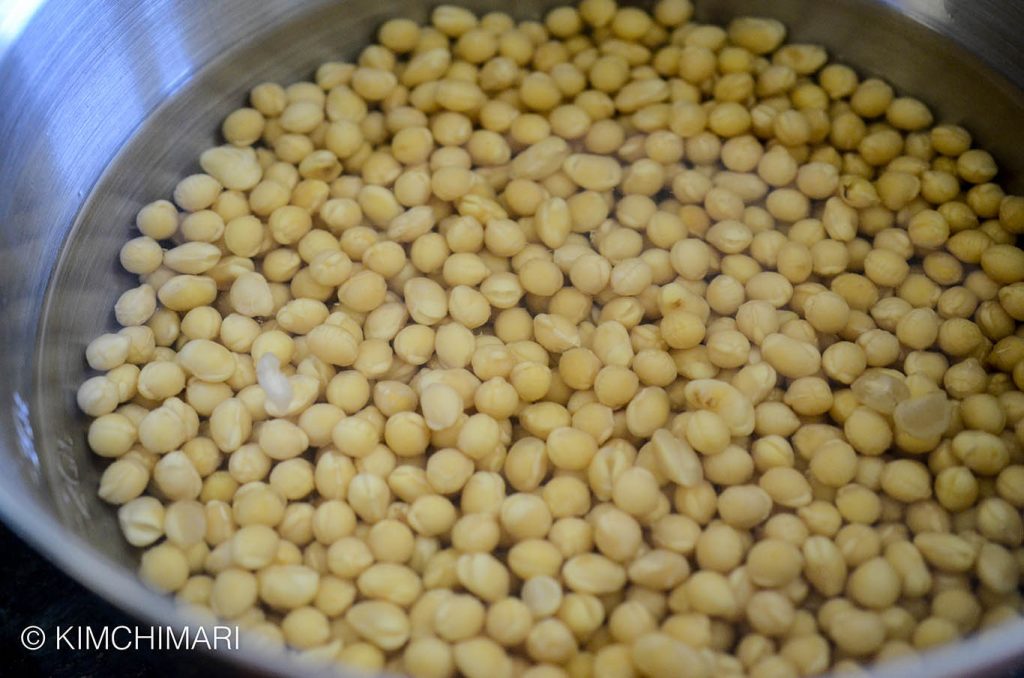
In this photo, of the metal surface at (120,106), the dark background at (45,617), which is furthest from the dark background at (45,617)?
the metal surface at (120,106)

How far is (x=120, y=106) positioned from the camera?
1.31 m

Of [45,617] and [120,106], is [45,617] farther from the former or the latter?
[120,106]

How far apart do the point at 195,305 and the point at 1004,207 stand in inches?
42.7

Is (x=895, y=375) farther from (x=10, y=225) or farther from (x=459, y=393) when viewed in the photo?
(x=10, y=225)

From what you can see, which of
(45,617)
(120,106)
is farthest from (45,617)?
(120,106)

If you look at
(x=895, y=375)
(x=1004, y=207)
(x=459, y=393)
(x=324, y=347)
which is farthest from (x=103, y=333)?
(x=1004, y=207)

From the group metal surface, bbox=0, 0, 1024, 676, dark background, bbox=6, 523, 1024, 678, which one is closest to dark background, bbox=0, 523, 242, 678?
dark background, bbox=6, 523, 1024, 678

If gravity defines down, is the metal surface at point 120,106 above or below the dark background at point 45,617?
above

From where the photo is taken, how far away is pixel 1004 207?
4.24 feet

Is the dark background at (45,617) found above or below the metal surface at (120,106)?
below

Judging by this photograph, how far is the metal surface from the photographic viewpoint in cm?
114

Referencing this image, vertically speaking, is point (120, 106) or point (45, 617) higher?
point (120, 106)

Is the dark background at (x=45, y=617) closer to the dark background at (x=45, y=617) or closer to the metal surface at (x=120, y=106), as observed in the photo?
the dark background at (x=45, y=617)

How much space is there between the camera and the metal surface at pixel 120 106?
1141 millimetres
